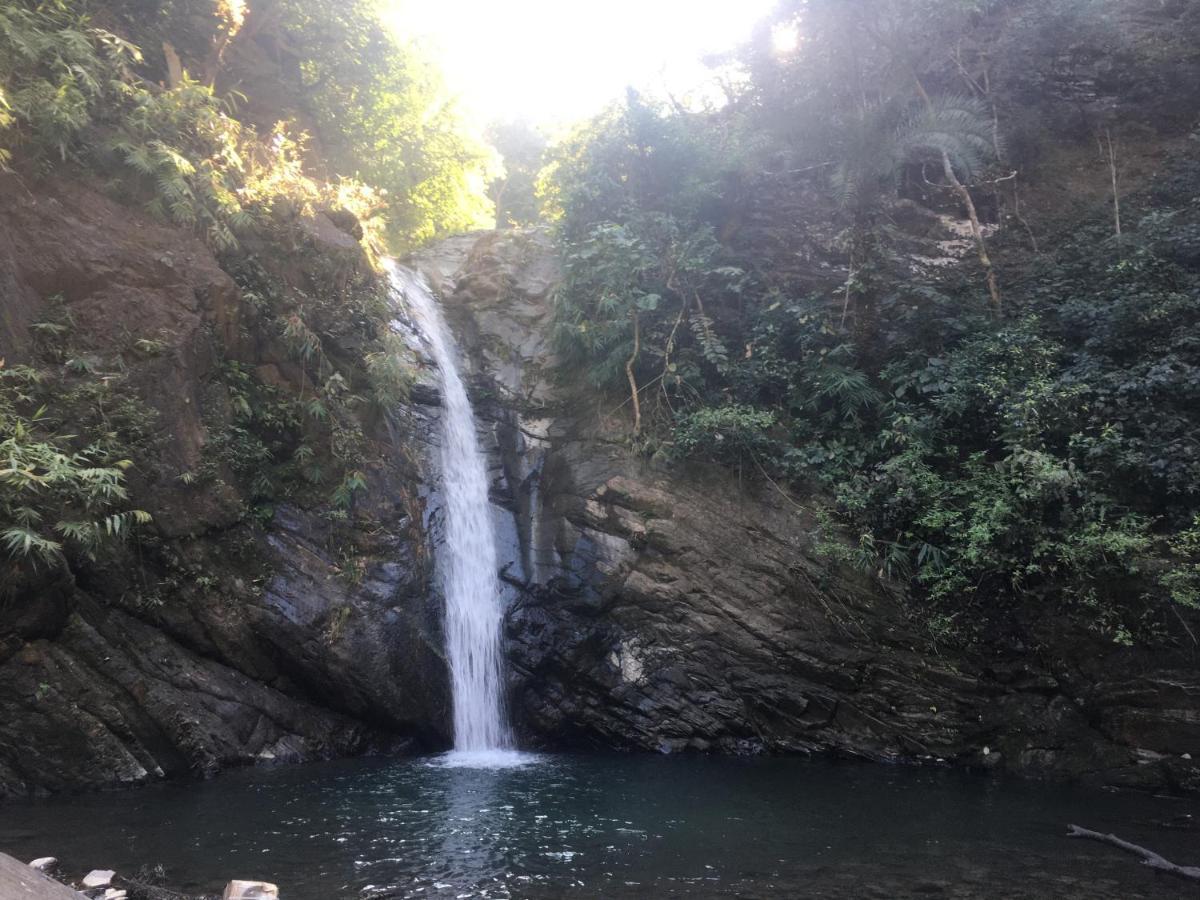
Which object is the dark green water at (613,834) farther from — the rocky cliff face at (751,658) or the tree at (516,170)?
the tree at (516,170)

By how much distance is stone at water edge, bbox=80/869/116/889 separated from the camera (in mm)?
5141

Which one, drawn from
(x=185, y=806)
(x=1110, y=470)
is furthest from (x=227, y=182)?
(x=1110, y=470)

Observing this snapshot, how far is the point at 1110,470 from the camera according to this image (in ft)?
33.4

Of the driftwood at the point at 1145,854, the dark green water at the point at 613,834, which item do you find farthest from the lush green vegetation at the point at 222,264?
the driftwood at the point at 1145,854

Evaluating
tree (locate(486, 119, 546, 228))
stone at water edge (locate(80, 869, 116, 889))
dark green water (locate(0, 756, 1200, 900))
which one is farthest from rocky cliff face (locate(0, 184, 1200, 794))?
tree (locate(486, 119, 546, 228))

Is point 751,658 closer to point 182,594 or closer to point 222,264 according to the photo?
point 182,594

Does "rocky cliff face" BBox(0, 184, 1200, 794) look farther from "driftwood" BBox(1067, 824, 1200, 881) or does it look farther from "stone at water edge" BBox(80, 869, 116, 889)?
"stone at water edge" BBox(80, 869, 116, 889)

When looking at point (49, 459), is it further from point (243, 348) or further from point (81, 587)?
point (243, 348)

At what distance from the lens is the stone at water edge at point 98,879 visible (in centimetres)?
514

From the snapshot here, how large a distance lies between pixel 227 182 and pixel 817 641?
40.7ft

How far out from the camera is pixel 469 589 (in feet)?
41.1

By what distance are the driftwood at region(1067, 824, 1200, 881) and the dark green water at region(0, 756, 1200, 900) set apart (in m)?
0.12

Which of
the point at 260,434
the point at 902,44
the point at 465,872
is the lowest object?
the point at 465,872

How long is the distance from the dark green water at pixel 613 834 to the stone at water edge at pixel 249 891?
0.43 meters
